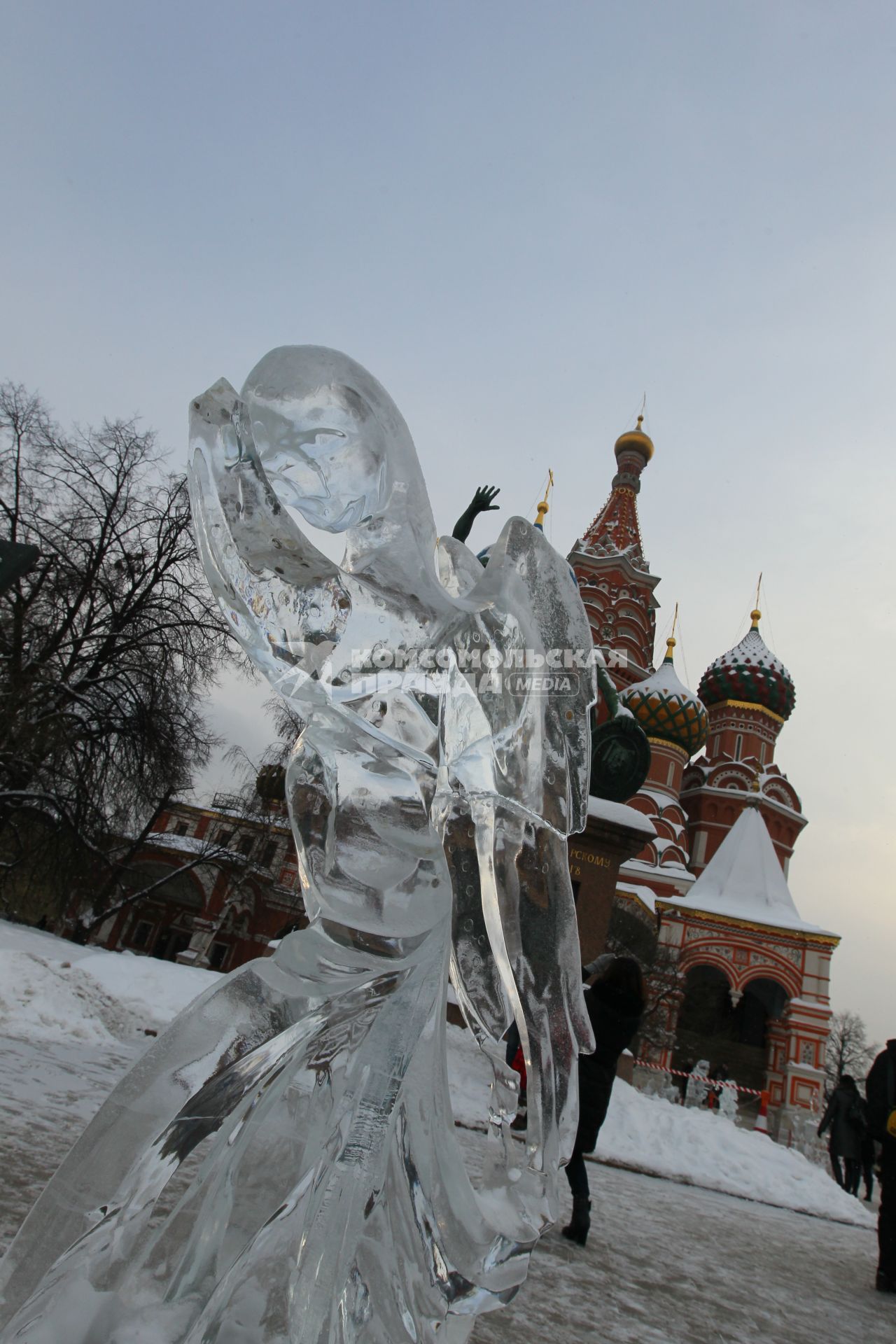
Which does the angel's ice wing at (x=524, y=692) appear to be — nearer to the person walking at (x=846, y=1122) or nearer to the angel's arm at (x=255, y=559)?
the angel's arm at (x=255, y=559)

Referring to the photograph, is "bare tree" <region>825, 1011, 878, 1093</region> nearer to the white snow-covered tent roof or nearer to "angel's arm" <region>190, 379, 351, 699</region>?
the white snow-covered tent roof

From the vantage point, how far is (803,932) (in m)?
25.3

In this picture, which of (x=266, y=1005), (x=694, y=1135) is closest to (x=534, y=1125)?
(x=266, y=1005)

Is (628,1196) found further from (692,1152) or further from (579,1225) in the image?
(692,1152)

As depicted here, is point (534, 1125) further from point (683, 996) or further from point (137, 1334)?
point (683, 996)

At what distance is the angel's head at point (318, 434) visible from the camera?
153 centimetres

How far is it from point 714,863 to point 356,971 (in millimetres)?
29987

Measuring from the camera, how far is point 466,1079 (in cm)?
793

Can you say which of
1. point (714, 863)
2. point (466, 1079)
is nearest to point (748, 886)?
point (714, 863)

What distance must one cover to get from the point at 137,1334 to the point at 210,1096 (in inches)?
12.2

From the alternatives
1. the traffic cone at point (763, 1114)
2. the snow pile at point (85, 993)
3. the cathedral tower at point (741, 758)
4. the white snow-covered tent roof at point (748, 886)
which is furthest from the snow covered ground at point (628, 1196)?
the cathedral tower at point (741, 758)

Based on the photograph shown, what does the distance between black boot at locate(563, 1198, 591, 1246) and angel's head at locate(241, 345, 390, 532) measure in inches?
128

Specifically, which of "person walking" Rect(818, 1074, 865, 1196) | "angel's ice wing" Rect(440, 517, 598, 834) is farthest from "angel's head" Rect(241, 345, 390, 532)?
"person walking" Rect(818, 1074, 865, 1196)

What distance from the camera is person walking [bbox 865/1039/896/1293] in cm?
433
